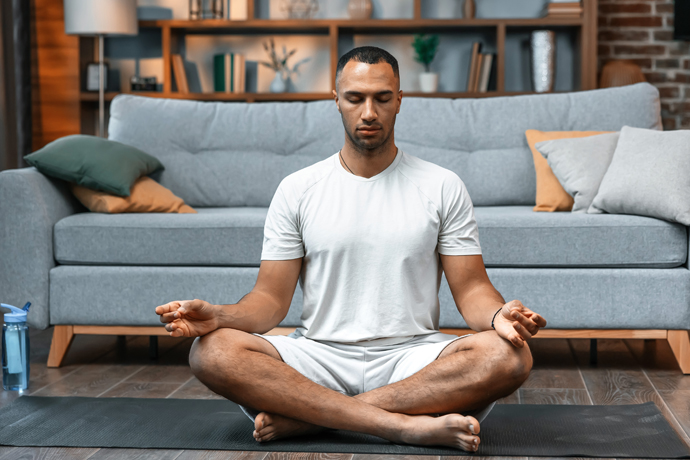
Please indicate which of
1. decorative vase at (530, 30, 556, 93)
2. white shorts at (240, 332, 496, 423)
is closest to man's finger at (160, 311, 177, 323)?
white shorts at (240, 332, 496, 423)

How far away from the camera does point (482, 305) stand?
1.68m

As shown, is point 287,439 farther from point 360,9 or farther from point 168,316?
point 360,9

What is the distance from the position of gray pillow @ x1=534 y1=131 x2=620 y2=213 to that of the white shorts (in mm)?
1141

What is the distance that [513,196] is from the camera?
3027mm

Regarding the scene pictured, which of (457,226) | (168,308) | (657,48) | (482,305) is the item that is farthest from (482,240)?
(657,48)

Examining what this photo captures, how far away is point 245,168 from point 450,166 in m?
0.84

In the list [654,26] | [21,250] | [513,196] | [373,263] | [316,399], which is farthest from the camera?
[654,26]

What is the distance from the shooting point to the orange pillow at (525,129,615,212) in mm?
2777

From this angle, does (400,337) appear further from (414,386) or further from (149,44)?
(149,44)

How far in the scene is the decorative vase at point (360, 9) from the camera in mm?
4598

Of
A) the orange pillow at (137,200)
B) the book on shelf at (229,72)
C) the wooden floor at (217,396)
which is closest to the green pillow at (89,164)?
the orange pillow at (137,200)

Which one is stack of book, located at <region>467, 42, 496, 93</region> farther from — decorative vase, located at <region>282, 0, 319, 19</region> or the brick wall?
decorative vase, located at <region>282, 0, 319, 19</region>

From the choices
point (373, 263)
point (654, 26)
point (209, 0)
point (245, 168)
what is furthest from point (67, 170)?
point (654, 26)

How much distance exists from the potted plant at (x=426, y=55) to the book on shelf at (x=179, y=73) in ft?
4.75
